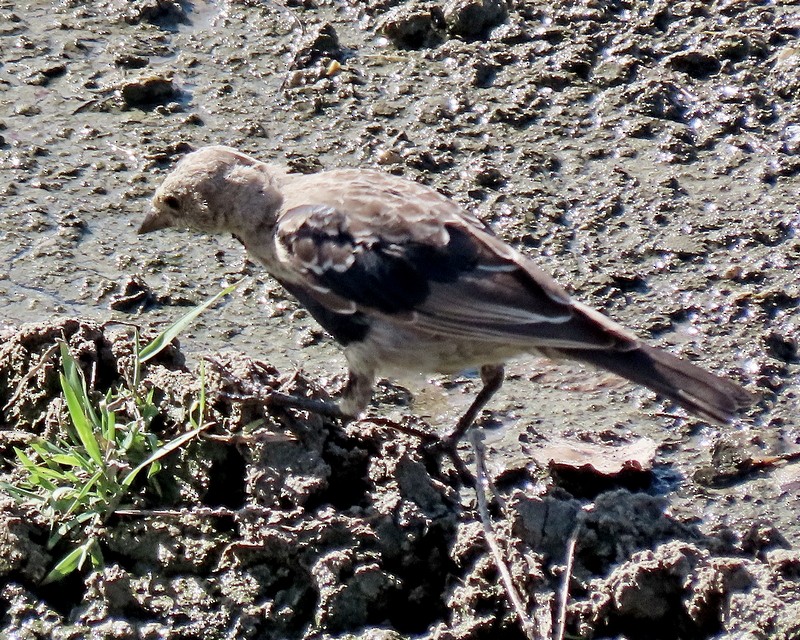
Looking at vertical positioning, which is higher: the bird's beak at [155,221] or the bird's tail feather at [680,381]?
the bird's beak at [155,221]

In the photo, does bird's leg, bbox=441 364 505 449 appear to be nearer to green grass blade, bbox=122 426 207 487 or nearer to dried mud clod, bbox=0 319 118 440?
green grass blade, bbox=122 426 207 487

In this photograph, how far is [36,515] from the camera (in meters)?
4.85

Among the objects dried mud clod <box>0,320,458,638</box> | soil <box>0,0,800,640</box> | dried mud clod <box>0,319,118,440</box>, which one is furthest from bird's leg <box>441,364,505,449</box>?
dried mud clod <box>0,319,118,440</box>

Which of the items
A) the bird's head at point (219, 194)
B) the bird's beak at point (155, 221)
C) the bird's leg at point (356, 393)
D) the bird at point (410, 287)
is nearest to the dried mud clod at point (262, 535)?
the bird's leg at point (356, 393)

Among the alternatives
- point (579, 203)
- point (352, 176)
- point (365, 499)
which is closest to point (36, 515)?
point (365, 499)

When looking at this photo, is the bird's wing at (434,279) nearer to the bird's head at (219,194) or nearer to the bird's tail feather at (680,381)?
the bird's tail feather at (680,381)

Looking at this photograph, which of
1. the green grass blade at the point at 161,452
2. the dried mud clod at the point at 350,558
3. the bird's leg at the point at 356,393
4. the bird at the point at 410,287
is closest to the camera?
the dried mud clod at the point at 350,558

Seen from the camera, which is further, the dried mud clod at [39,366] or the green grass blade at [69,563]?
the dried mud clod at [39,366]

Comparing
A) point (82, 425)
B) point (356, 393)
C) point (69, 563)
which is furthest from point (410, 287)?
point (69, 563)

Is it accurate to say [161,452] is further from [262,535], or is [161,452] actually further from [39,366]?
[39,366]

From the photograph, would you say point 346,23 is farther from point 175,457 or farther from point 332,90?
point 175,457

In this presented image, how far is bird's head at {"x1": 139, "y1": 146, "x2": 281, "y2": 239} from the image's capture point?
19.7ft

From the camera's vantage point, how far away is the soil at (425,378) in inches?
181

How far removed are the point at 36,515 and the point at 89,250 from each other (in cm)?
234
